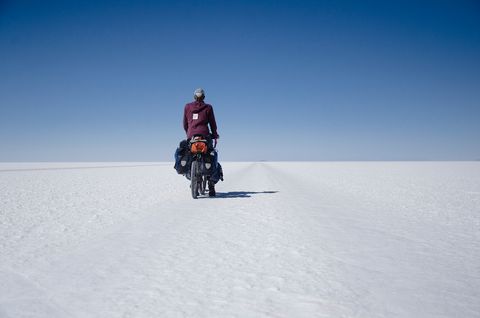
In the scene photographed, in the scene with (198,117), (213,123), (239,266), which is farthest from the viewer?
(213,123)

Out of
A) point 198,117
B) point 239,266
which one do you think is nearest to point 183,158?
point 198,117

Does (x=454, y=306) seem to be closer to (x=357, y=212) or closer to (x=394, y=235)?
(x=394, y=235)

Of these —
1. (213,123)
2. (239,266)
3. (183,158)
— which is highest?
(213,123)

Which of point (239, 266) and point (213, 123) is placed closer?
point (239, 266)

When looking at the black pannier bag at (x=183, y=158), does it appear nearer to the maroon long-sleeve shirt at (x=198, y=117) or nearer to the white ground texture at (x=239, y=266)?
the maroon long-sleeve shirt at (x=198, y=117)

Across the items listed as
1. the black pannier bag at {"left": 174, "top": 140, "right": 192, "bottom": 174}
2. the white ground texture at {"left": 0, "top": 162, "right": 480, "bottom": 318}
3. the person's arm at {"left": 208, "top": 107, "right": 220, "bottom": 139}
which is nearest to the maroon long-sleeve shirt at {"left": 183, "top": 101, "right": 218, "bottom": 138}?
the person's arm at {"left": 208, "top": 107, "right": 220, "bottom": 139}

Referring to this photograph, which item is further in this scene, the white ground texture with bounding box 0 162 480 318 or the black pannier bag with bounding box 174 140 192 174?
the black pannier bag with bounding box 174 140 192 174

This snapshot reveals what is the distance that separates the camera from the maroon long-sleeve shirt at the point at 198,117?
7.32 m

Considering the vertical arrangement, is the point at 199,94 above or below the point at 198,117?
above

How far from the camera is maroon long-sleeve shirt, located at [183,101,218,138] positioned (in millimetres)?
7320

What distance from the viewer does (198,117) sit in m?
7.32

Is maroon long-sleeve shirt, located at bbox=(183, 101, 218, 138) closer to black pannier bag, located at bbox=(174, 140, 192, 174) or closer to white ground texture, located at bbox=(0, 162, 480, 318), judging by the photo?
black pannier bag, located at bbox=(174, 140, 192, 174)

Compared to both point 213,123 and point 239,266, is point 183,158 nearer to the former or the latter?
point 213,123

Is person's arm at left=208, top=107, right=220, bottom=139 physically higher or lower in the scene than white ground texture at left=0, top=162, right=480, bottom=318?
higher
